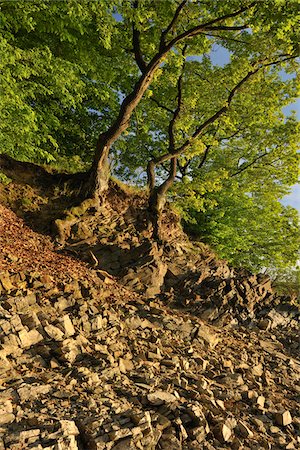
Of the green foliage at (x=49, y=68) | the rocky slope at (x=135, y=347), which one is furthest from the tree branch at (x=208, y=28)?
the rocky slope at (x=135, y=347)

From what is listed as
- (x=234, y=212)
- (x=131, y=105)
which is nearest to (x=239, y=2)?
(x=131, y=105)

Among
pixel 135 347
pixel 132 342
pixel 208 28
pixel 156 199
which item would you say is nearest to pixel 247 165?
pixel 156 199

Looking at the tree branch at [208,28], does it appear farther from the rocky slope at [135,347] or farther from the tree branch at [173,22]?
the rocky slope at [135,347]

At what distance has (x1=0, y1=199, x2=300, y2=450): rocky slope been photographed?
502 centimetres

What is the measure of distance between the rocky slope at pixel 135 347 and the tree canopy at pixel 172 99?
329 centimetres

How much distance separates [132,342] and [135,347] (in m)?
0.19

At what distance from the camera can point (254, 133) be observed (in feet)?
61.8

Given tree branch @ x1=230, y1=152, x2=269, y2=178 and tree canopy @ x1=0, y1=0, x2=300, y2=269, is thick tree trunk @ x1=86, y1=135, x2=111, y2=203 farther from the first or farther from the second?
tree branch @ x1=230, y1=152, x2=269, y2=178

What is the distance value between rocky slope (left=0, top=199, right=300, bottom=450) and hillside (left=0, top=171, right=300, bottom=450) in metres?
0.03

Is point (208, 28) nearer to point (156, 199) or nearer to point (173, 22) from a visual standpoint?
point (173, 22)

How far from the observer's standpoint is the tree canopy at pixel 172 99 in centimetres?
1028

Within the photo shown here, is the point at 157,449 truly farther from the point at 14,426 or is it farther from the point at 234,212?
the point at 234,212

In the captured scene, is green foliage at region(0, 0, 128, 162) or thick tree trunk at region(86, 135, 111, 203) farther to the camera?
thick tree trunk at region(86, 135, 111, 203)

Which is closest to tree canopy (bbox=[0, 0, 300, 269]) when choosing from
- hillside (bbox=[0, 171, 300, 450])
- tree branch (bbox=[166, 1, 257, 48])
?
tree branch (bbox=[166, 1, 257, 48])
